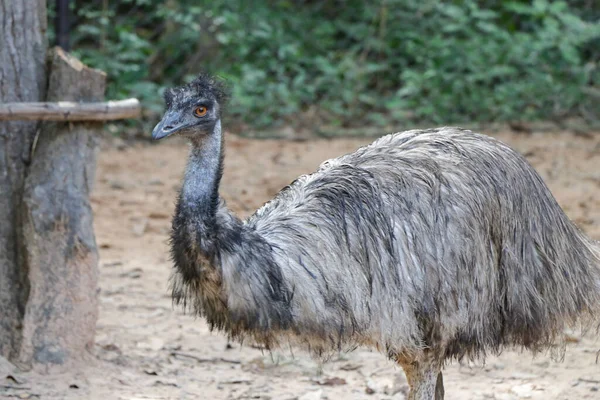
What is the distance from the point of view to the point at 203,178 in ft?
10.8

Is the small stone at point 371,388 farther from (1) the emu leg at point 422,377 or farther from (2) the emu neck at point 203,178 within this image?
(2) the emu neck at point 203,178

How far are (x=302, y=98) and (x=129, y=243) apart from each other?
315 cm

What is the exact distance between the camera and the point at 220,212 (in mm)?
3277

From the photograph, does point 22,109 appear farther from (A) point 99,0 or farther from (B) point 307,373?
(A) point 99,0

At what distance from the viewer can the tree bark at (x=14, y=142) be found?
13.7 ft

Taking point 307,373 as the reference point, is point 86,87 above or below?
above

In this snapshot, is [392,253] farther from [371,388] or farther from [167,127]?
[371,388]

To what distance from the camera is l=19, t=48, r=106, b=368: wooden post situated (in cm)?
414

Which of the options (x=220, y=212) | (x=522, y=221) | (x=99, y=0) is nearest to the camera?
(x=220, y=212)

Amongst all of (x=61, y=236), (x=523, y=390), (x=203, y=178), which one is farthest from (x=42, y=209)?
(x=523, y=390)

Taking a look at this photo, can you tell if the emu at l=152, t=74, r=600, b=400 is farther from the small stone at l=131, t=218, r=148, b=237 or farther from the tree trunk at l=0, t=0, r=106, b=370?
the small stone at l=131, t=218, r=148, b=237

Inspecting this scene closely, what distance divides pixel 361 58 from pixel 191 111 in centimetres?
580

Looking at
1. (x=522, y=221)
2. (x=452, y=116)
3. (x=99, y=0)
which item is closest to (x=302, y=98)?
(x=452, y=116)

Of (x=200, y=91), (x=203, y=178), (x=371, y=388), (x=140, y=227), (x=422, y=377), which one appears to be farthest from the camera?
Answer: (x=140, y=227)
